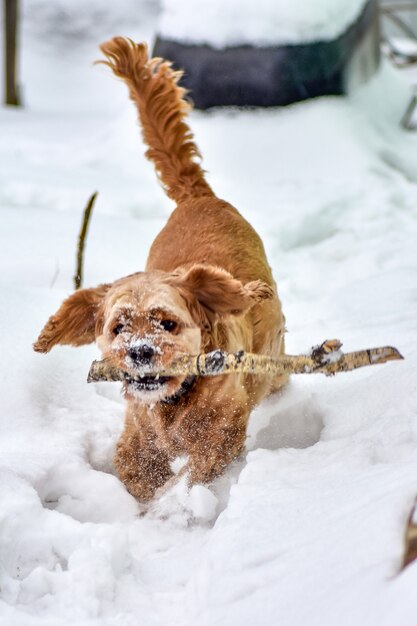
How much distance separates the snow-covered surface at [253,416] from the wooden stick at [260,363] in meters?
0.27

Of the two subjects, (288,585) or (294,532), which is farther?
(294,532)

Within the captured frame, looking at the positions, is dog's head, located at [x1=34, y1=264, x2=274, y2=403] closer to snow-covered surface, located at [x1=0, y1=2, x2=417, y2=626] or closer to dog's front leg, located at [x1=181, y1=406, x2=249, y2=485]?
dog's front leg, located at [x1=181, y1=406, x2=249, y2=485]

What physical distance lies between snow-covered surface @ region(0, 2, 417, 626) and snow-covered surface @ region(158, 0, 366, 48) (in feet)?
1.99

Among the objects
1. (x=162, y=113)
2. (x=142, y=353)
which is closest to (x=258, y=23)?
(x=162, y=113)

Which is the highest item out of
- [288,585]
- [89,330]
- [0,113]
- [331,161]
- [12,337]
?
[288,585]

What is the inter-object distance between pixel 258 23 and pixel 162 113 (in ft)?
12.1

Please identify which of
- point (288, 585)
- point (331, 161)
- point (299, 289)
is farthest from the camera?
point (331, 161)

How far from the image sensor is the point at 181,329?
2.80 metres

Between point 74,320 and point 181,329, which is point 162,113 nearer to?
point 74,320

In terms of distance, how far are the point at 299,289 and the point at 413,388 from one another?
89.4 inches

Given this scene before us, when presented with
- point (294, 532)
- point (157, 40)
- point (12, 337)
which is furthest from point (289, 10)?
point (294, 532)

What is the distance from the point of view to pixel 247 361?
270 centimetres

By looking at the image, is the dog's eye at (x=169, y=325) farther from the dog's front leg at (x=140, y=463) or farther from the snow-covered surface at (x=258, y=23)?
the snow-covered surface at (x=258, y=23)

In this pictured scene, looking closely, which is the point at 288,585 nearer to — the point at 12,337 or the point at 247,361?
the point at 247,361
